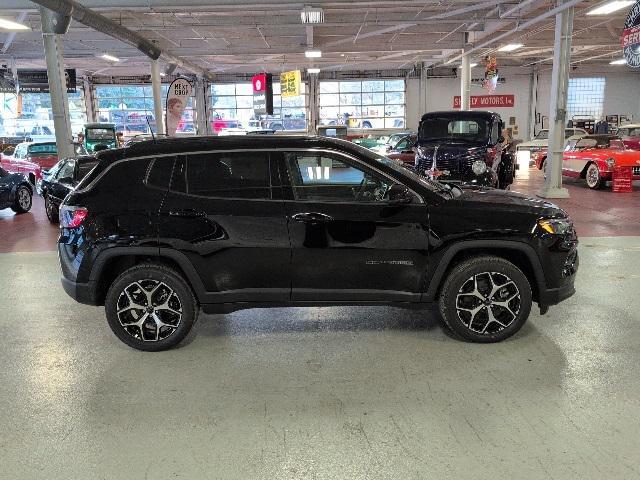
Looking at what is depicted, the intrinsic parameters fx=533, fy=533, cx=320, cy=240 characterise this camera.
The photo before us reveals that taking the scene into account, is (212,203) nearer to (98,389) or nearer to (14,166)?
(98,389)

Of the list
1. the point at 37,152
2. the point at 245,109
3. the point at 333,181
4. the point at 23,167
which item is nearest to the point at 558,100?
the point at 333,181

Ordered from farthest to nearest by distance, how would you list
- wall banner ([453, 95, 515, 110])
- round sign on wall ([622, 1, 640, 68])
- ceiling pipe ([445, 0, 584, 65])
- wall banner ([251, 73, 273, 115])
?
wall banner ([453, 95, 515, 110])
wall banner ([251, 73, 273, 115])
ceiling pipe ([445, 0, 584, 65])
round sign on wall ([622, 1, 640, 68])

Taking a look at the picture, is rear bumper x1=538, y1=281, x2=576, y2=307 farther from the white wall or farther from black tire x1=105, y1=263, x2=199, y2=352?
the white wall

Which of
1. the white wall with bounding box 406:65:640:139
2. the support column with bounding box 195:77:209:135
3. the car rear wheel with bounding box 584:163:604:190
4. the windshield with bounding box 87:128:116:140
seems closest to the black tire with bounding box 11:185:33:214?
the windshield with bounding box 87:128:116:140

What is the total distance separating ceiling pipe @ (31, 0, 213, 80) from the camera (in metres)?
11.3

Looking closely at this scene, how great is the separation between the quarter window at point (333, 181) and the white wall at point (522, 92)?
31.4 m

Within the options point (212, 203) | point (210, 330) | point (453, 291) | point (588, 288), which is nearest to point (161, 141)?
point (212, 203)

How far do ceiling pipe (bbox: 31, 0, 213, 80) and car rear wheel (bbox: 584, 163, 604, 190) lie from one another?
13882 mm

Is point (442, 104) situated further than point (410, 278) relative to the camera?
Yes

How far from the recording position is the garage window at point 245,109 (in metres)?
35.2

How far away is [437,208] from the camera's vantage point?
13.8 ft

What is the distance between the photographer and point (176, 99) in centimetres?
1427

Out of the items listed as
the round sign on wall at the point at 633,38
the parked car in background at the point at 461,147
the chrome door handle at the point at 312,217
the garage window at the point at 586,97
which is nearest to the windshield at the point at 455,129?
the parked car in background at the point at 461,147

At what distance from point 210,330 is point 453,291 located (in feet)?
7.20
